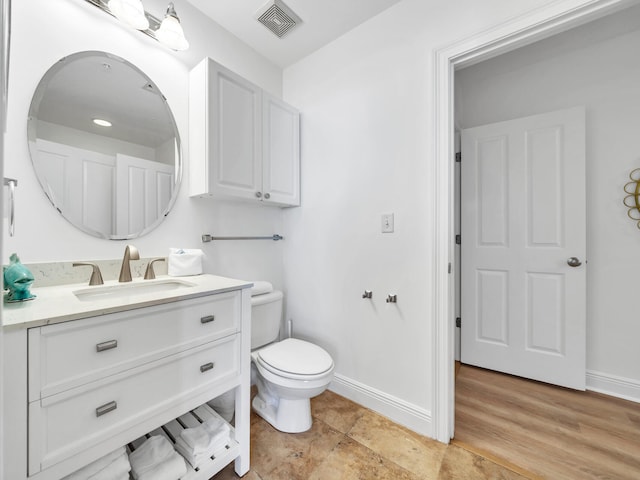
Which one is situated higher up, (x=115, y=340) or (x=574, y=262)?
(x=574, y=262)

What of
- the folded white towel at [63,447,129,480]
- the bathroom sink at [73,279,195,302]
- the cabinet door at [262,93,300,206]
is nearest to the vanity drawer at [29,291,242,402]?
the bathroom sink at [73,279,195,302]

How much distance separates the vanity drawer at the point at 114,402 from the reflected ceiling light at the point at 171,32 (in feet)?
4.92

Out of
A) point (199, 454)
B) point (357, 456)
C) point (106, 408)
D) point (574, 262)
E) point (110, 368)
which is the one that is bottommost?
point (357, 456)

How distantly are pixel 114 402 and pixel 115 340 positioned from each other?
0.65ft

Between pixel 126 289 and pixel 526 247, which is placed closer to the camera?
pixel 126 289

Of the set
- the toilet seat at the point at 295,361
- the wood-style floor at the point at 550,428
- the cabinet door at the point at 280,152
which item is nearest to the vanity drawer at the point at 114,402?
the toilet seat at the point at 295,361

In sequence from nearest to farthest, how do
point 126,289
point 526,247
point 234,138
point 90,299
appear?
point 90,299 → point 126,289 → point 234,138 → point 526,247

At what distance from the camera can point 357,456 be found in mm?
1365

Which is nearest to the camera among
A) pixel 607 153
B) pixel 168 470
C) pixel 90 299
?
pixel 168 470

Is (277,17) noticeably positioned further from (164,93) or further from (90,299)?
(90,299)

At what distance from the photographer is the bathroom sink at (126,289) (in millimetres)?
1161

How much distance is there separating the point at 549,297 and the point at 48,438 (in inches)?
106

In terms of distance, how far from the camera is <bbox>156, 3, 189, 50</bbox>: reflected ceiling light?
1401 millimetres

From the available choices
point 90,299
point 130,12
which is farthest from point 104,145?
point 90,299
